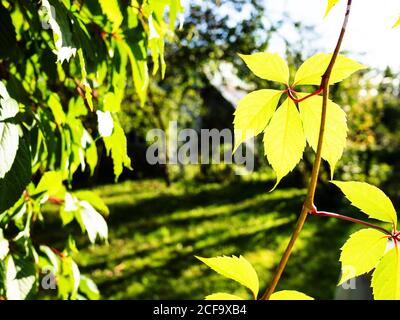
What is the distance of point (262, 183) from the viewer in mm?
12469

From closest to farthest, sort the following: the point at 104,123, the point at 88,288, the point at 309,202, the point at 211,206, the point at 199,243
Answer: the point at 309,202, the point at 104,123, the point at 88,288, the point at 199,243, the point at 211,206

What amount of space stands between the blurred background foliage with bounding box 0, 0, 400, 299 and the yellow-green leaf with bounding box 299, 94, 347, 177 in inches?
89.9

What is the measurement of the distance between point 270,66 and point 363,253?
8.8 inches

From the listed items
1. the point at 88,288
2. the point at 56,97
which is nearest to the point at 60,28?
the point at 56,97

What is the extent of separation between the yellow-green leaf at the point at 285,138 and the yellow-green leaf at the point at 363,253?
0.11m

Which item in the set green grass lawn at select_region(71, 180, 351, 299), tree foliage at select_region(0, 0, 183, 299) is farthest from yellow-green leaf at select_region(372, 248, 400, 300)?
green grass lawn at select_region(71, 180, 351, 299)

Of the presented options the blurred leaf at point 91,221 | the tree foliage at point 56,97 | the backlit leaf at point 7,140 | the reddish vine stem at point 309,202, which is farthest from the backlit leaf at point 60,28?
the blurred leaf at point 91,221

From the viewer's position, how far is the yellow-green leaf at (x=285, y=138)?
525 mm

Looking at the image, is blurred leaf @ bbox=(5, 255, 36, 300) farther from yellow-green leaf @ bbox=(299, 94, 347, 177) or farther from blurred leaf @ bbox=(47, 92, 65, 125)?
yellow-green leaf @ bbox=(299, 94, 347, 177)

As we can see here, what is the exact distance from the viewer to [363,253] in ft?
1.49

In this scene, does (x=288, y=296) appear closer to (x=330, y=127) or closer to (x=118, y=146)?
(x=330, y=127)
